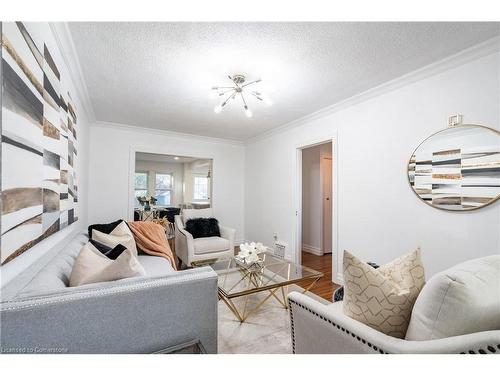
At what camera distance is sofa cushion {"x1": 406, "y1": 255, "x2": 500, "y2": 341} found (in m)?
0.76

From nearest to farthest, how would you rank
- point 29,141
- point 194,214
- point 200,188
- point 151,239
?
1. point 29,141
2. point 151,239
3. point 194,214
4. point 200,188

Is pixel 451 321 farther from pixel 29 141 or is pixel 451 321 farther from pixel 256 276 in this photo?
pixel 29 141

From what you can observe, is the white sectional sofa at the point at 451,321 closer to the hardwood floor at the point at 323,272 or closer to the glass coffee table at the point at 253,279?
the glass coffee table at the point at 253,279

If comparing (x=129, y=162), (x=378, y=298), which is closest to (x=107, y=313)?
(x=378, y=298)

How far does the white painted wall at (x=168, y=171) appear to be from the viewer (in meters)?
7.94

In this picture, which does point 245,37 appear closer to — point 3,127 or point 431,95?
point 3,127

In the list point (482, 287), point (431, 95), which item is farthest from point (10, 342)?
point (431, 95)

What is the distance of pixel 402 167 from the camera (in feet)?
7.93

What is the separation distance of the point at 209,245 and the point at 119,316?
2579 millimetres

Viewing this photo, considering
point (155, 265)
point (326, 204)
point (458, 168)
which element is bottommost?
point (155, 265)

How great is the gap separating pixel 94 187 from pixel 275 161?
313 cm

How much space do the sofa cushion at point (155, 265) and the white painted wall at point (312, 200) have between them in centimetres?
324

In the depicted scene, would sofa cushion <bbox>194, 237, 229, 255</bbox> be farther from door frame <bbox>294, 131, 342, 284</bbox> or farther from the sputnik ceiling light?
the sputnik ceiling light
